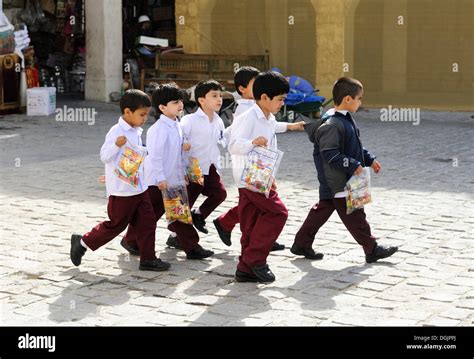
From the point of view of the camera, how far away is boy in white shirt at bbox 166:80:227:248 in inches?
280

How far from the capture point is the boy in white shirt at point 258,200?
623 cm

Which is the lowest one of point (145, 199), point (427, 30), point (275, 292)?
point (275, 292)

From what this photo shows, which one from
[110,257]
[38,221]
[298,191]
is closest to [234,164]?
[110,257]

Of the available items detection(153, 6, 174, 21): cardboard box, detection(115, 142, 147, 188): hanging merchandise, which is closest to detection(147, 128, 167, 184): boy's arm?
detection(115, 142, 147, 188): hanging merchandise

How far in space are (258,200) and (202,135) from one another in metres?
1.09

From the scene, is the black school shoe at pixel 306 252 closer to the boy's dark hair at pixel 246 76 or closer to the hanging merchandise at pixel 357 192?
the hanging merchandise at pixel 357 192

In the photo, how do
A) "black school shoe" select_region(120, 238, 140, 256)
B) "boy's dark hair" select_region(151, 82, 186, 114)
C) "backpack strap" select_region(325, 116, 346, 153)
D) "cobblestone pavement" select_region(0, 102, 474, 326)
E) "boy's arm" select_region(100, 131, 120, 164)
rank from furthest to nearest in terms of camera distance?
"black school shoe" select_region(120, 238, 140, 256) → "boy's dark hair" select_region(151, 82, 186, 114) → "backpack strap" select_region(325, 116, 346, 153) → "boy's arm" select_region(100, 131, 120, 164) → "cobblestone pavement" select_region(0, 102, 474, 326)

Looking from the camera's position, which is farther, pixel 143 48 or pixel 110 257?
pixel 143 48

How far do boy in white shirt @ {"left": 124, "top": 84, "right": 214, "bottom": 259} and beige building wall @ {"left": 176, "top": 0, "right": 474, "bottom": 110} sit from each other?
1181 centimetres

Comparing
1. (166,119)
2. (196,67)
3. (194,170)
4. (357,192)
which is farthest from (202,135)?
(196,67)

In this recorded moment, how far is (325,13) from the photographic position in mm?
18406

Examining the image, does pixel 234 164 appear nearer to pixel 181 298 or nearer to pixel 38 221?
pixel 181 298

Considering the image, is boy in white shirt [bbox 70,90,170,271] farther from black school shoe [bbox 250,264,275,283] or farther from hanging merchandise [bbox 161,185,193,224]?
black school shoe [bbox 250,264,275,283]

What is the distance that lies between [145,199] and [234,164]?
27.6 inches
